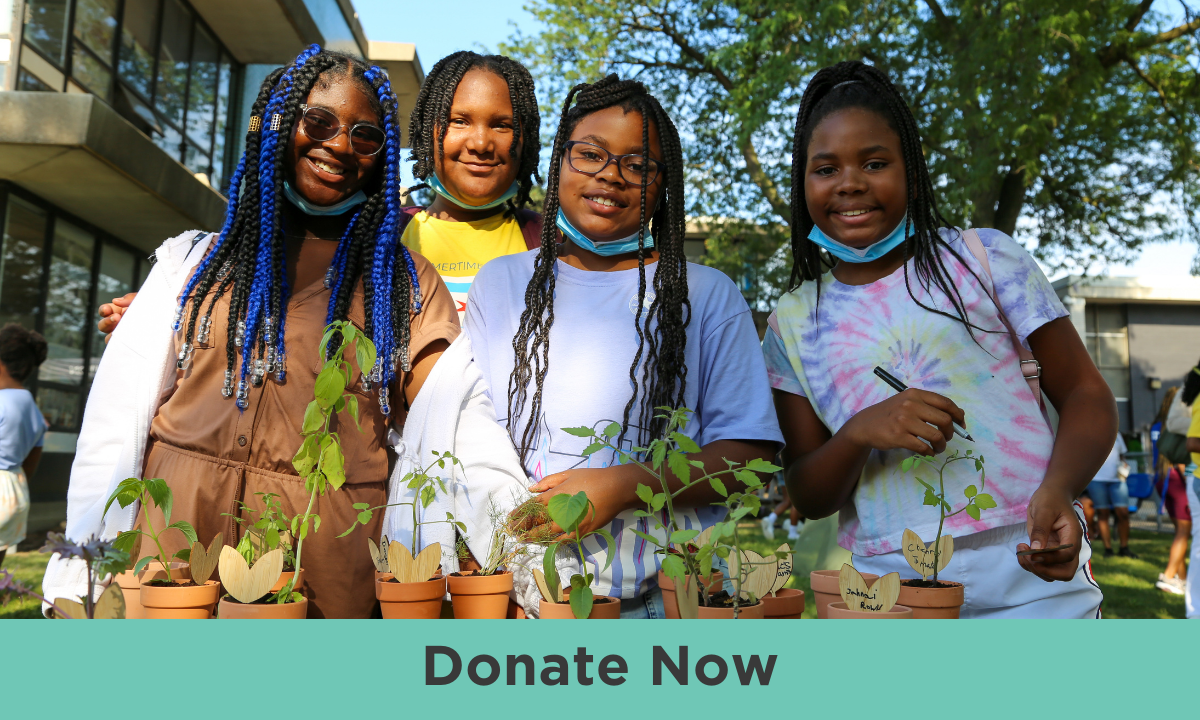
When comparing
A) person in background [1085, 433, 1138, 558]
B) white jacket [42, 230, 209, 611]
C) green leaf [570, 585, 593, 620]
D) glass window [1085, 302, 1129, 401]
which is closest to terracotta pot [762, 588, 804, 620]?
green leaf [570, 585, 593, 620]

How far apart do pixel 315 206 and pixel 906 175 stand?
1.34 metres

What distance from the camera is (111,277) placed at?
32.9 feet

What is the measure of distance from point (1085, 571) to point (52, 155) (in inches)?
333

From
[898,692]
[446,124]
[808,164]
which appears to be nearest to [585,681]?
[898,692]

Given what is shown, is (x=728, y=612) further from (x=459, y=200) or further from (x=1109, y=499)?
(x=1109, y=499)

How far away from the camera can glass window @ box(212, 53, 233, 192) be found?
11797mm

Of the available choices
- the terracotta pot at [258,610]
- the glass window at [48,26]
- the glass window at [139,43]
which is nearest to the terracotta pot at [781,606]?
the terracotta pot at [258,610]

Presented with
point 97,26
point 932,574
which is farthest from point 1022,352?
point 97,26

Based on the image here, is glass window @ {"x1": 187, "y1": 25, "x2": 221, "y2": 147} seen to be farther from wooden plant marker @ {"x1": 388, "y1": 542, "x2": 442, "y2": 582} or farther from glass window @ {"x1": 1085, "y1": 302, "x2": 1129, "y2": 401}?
glass window @ {"x1": 1085, "y1": 302, "x2": 1129, "y2": 401}

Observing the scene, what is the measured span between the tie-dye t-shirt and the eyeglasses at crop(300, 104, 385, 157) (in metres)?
1.07

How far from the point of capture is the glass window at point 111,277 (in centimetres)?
962

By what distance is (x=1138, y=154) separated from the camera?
10.8 m

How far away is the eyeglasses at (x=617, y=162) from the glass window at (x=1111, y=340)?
2760 cm

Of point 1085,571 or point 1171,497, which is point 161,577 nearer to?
point 1085,571
